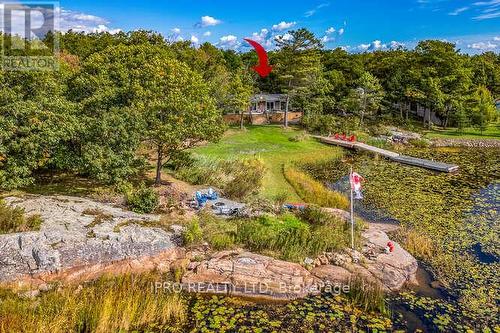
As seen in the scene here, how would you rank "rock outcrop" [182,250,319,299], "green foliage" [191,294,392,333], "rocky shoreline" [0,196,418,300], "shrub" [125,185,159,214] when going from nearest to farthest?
"green foliage" [191,294,392,333], "rocky shoreline" [0,196,418,300], "rock outcrop" [182,250,319,299], "shrub" [125,185,159,214]

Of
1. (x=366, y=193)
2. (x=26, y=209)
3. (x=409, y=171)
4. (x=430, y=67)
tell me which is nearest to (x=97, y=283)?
(x=26, y=209)

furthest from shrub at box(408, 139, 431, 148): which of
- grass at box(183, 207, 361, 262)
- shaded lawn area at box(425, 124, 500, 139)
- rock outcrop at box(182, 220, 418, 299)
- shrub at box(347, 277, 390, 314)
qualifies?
shrub at box(347, 277, 390, 314)

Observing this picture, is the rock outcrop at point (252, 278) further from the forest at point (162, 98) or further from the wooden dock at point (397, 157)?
the wooden dock at point (397, 157)

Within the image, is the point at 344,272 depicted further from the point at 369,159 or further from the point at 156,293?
the point at 369,159

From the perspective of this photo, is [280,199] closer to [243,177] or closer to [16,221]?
[243,177]

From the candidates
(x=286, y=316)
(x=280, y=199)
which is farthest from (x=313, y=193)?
(x=286, y=316)

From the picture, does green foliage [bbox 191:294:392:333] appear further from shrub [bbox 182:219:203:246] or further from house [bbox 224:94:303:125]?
house [bbox 224:94:303:125]
